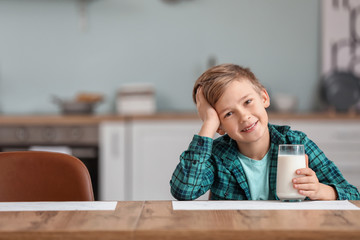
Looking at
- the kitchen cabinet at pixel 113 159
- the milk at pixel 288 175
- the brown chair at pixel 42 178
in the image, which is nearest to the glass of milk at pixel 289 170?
the milk at pixel 288 175

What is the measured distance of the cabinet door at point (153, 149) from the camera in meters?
3.14

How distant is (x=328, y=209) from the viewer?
0.97 m

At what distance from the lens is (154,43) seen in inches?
144

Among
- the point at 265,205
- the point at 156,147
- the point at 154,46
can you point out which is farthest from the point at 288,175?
the point at 154,46

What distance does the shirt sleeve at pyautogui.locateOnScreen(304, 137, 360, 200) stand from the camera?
1258 millimetres

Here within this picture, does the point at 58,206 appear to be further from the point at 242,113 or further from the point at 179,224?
the point at 242,113

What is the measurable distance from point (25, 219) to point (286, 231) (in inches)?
19.0

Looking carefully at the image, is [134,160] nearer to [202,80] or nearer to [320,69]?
[320,69]

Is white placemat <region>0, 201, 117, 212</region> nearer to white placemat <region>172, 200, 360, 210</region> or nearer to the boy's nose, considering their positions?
white placemat <region>172, 200, 360, 210</region>

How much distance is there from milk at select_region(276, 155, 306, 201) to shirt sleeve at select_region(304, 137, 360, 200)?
0.18 metres

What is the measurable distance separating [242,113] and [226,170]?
0.19 metres

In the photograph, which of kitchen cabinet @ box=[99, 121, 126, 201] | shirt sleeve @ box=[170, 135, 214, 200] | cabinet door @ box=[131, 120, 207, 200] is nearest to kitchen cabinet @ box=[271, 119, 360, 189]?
cabinet door @ box=[131, 120, 207, 200]

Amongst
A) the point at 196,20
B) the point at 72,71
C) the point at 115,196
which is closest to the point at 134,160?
the point at 115,196

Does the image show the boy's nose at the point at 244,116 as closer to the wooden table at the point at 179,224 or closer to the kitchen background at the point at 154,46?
the wooden table at the point at 179,224
